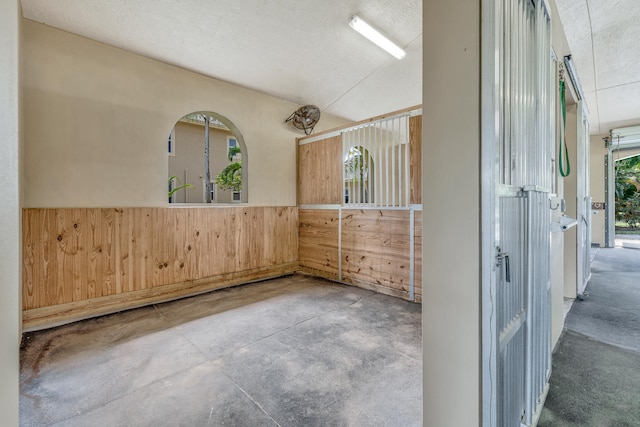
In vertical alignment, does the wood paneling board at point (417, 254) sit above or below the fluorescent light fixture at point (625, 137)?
below

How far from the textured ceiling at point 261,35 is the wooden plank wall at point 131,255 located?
160 cm

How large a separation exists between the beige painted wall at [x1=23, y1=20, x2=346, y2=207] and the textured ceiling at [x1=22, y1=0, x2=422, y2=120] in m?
0.15

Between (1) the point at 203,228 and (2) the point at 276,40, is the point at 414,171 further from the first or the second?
(1) the point at 203,228

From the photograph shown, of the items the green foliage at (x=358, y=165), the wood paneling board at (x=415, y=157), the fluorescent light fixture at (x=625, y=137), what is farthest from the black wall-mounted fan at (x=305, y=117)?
the fluorescent light fixture at (x=625, y=137)

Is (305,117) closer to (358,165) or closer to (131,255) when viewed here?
(358,165)

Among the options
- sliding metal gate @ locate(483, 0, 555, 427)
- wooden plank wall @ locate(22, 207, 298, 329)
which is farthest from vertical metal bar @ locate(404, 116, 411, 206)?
wooden plank wall @ locate(22, 207, 298, 329)

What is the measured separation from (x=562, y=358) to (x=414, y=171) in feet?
6.06

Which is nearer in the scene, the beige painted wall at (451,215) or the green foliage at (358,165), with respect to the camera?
the beige painted wall at (451,215)

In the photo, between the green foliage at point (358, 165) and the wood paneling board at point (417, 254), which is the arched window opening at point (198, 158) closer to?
the green foliage at point (358, 165)

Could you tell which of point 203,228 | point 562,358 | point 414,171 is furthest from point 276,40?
point 562,358

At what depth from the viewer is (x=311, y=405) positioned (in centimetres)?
139

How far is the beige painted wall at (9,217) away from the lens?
20.1 inches

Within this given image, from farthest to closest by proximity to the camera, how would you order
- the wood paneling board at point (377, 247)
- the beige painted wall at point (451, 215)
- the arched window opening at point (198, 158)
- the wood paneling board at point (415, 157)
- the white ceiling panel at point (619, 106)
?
the arched window opening at point (198, 158), the white ceiling panel at point (619, 106), the wood paneling board at point (377, 247), the wood paneling board at point (415, 157), the beige painted wall at point (451, 215)

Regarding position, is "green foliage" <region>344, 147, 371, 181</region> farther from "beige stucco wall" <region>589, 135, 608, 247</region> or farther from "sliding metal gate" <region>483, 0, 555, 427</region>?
"beige stucco wall" <region>589, 135, 608, 247</region>
